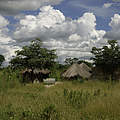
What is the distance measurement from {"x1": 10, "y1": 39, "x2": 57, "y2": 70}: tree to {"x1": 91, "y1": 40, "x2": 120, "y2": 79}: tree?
473cm

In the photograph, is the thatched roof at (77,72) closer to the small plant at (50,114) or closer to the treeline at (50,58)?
the treeline at (50,58)

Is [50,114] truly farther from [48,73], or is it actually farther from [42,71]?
[48,73]

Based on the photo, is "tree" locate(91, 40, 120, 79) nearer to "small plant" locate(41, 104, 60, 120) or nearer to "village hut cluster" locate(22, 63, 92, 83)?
"village hut cluster" locate(22, 63, 92, 83)

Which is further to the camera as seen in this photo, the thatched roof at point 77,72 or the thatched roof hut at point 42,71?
the thatched roof at point 77,72

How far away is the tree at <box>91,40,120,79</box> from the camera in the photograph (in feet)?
74.8

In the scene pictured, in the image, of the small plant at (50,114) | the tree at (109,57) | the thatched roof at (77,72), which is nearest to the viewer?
the small plant at (50,114)

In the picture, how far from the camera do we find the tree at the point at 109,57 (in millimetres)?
22812

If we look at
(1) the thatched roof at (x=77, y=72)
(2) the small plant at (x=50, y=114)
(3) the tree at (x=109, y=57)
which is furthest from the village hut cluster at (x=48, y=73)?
(2) the small plant at (x=50, y=114)

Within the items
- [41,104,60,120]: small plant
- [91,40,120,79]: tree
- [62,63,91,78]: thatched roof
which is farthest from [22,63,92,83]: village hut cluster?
[41,104,60,120]: small plant

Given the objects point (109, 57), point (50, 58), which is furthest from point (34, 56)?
point (109, 57)

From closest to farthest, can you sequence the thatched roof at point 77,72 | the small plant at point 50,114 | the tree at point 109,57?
the small plant at point 50,114 < the tree at point 109,57 < the thatched roof at point 77,72

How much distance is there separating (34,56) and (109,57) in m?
8.11

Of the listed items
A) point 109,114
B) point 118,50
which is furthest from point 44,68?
point 109,114

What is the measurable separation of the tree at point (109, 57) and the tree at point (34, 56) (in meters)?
4.73
